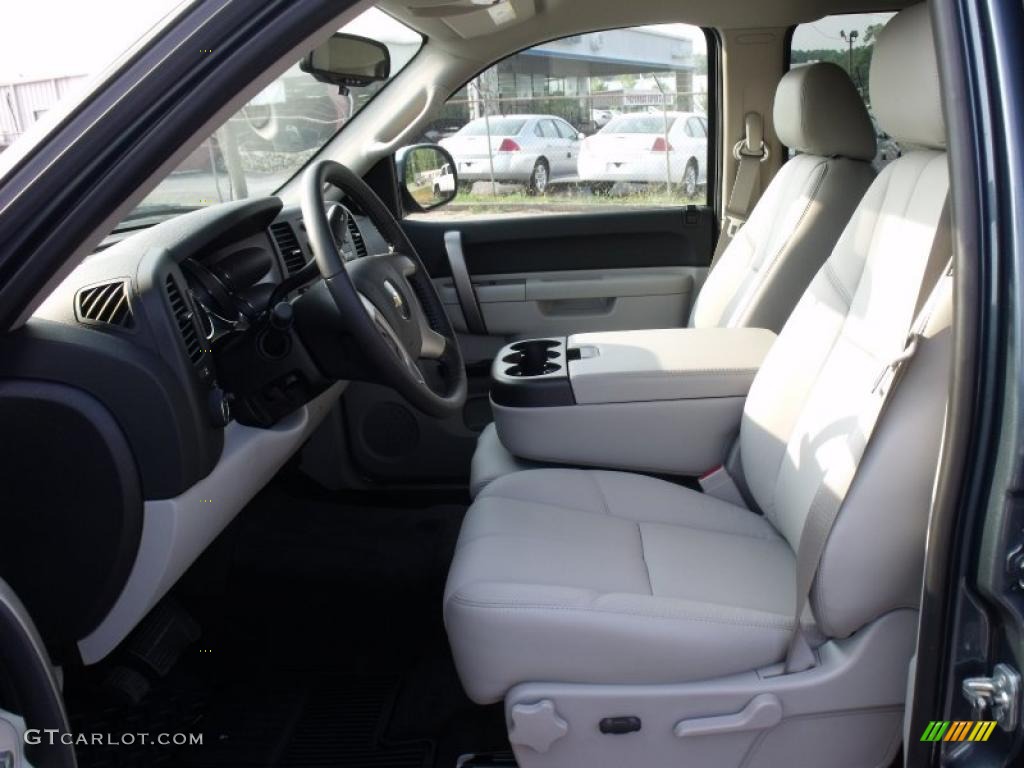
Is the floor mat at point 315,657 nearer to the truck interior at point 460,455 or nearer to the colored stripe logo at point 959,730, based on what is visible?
the truck interior at point 460,455

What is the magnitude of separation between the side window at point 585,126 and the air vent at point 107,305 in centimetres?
166

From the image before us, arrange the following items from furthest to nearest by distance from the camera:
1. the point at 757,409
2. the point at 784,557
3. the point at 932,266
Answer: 1. the point at 757,409
2. the point at 784,557
3. the point at 932,266

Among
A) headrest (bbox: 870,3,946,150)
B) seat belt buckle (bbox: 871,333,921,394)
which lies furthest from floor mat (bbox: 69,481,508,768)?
headrest (bbox: 870,3,946,150)

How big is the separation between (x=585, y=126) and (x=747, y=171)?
1.97 ft

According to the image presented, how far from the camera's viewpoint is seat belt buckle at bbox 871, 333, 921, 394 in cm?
114

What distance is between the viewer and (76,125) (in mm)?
938

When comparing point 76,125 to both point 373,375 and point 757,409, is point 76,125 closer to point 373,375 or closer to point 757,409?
point 373,375

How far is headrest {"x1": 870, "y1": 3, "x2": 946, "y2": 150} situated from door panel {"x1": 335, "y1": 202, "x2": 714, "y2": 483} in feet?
4.63

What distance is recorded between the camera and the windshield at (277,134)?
1.96 m

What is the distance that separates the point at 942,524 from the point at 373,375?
0.90 m

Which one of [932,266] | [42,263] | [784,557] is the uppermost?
[42,263]

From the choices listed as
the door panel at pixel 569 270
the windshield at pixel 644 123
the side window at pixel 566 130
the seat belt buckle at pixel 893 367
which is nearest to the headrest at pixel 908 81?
the seat belt buckle at pixel 893 367

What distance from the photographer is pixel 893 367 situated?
3.87 feet

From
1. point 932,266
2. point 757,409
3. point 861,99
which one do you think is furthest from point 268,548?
point 861,99
